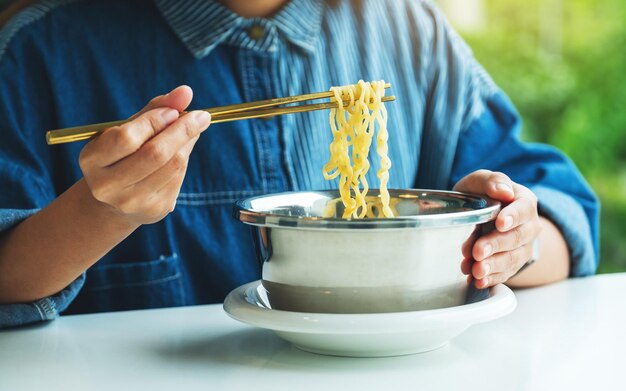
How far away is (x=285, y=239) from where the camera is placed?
89 cm

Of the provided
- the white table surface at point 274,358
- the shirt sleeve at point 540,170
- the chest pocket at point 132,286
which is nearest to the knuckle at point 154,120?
the white table surface at point 274,358

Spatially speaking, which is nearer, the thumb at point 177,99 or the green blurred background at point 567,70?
the thumb at point 177,99

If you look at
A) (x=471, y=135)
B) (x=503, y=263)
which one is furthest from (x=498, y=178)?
(x=471, y=135)

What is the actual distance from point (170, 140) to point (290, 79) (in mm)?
657

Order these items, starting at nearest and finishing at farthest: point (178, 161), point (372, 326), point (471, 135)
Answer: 1. point (372, 326)
2. point (178, 161)
3. point (471, 135)

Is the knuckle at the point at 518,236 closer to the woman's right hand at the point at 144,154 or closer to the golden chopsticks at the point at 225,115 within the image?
the golden chopsticks at the point at 225,115

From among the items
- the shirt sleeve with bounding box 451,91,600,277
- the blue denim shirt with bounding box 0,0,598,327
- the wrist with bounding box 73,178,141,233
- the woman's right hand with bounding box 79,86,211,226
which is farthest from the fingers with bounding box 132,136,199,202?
the shirt sleeve with bounding box 451,91,600,277

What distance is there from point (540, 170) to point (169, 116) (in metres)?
0.82

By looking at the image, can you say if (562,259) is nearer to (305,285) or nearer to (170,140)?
(305,285)

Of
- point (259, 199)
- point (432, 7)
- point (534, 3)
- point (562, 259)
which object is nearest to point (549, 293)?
point (562, 259)

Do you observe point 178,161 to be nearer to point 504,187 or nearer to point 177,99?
point 177,99

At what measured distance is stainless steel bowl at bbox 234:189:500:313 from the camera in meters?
0.84

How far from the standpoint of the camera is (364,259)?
33.6 inches

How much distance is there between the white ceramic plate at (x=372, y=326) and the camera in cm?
83
